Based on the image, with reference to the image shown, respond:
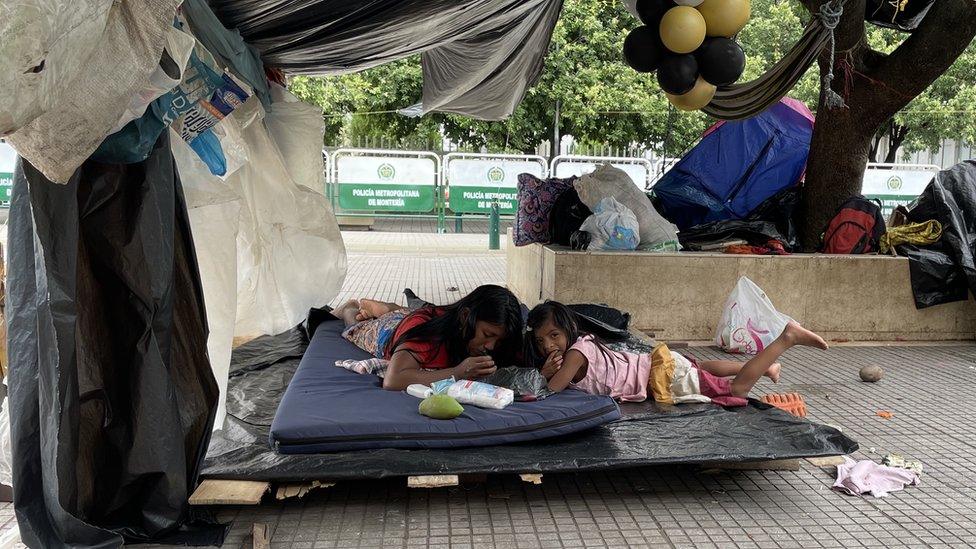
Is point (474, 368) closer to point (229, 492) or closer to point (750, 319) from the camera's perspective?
point (229, 492)

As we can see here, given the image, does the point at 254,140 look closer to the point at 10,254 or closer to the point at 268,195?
the point at 268,195

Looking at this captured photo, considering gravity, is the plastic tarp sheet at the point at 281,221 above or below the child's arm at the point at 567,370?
above

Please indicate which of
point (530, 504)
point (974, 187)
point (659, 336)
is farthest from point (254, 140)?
point (974, 187)

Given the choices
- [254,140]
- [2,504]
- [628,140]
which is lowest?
[2,504]

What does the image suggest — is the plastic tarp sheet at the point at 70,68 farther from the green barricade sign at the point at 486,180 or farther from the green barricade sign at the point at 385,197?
the green barricade sign at the point at 486,180

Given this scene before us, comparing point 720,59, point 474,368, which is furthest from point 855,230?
point 474,368

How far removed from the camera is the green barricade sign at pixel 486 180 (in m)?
15.4

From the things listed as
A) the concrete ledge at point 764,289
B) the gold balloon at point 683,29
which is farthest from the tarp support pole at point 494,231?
the gold balloon at point 683,29

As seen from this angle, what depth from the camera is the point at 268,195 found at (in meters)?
4.76

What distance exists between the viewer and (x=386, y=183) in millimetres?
15219

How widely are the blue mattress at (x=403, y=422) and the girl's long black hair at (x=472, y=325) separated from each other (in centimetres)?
42

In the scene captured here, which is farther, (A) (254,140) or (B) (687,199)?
(B) (687,199)

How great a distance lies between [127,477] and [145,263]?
749mm

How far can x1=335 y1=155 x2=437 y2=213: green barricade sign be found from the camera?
49.3 feet
